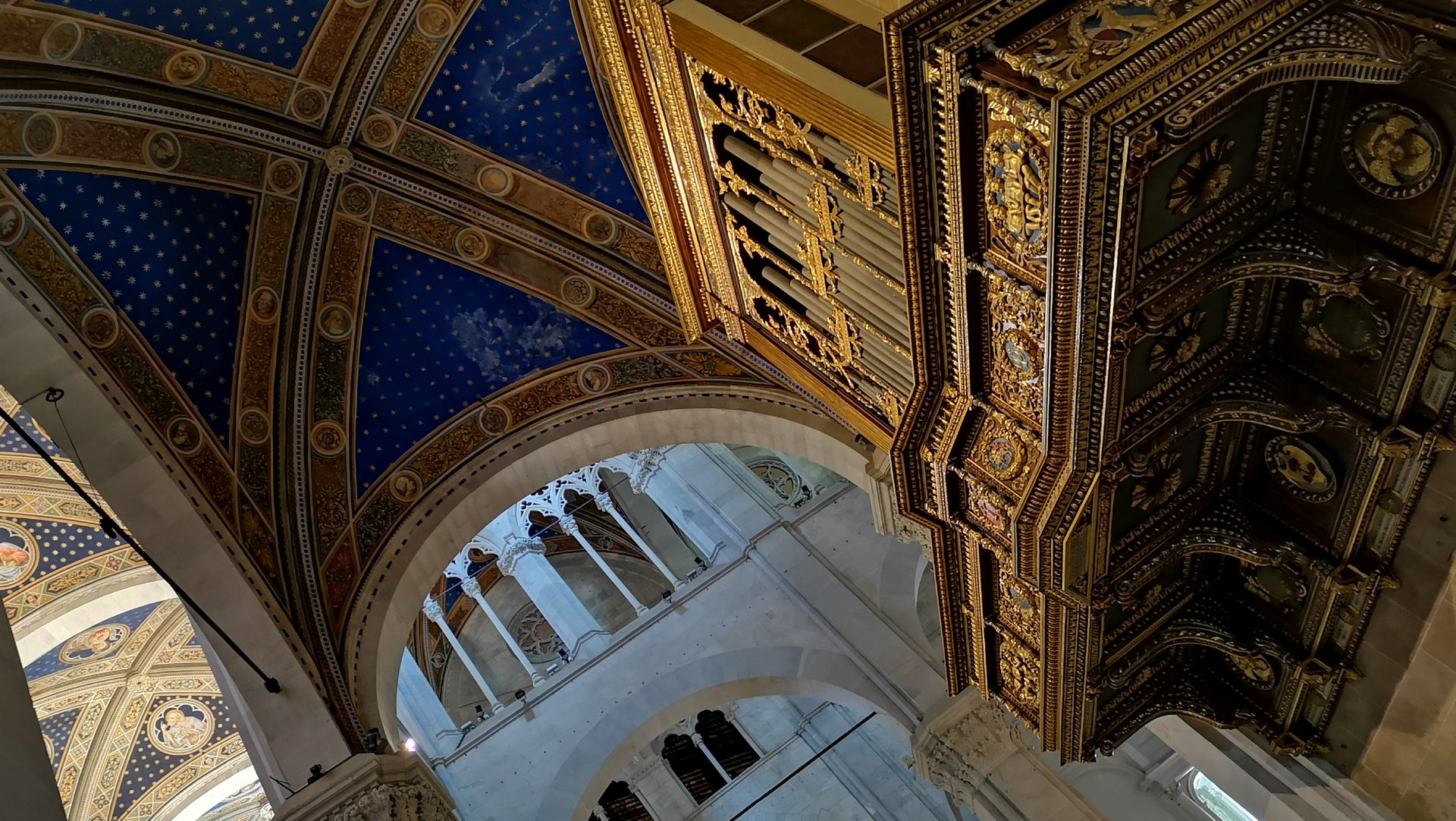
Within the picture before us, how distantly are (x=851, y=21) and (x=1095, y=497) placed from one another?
2417 mm

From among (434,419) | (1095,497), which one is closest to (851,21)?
(1095,497)

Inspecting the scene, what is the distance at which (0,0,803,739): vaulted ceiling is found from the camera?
7828 millimetres

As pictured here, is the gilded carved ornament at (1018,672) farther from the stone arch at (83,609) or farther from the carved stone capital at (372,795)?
the stone arch at (83,609)

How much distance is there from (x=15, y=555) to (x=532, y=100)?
776cm

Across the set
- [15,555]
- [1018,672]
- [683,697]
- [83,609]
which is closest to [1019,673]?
[1018,672]

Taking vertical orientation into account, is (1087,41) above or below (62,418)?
below

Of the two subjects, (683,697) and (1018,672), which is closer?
(1018,672)

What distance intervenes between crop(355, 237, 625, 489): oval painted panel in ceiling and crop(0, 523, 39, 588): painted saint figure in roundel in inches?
184

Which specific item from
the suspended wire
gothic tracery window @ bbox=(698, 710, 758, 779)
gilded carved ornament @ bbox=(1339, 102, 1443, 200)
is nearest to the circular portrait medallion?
gilded carved ornament @ bbox=(1339, 102, 1443, 200)

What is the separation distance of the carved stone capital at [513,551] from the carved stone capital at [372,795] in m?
5.99

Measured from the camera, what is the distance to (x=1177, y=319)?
416cm

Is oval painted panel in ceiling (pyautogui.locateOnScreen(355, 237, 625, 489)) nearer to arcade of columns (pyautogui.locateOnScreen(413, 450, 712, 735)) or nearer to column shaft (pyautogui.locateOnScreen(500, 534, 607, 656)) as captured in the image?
arcade of columns (pyautogui.locateOnScreen(413, 450, 712, 735))

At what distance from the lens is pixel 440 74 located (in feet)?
28.1

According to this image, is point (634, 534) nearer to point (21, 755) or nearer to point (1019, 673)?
point (1019, 673)
